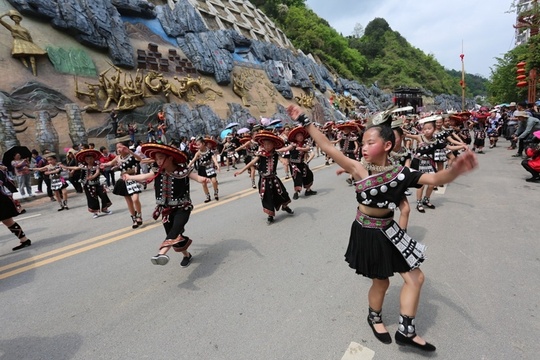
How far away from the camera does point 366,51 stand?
90.6m

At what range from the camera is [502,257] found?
4055 mm

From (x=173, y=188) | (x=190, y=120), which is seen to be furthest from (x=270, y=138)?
(x=190, y=120)

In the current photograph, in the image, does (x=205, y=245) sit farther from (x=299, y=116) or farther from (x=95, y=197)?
(x=95, y=197)

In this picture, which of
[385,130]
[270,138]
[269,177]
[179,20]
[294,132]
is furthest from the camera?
[179,20]

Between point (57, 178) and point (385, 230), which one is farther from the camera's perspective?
point (57, 178)

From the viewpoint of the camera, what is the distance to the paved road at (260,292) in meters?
2.67

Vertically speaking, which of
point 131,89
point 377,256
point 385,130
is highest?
point 131,89

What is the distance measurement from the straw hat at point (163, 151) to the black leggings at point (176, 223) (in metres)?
0.74

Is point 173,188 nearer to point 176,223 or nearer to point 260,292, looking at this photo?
point 176,223

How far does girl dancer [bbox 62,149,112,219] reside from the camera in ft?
25.7

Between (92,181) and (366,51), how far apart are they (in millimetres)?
96800

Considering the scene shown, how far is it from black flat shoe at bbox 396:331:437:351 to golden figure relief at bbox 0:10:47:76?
2079 cm

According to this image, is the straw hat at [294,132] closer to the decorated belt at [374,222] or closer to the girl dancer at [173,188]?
the girl dancer at [173,188]

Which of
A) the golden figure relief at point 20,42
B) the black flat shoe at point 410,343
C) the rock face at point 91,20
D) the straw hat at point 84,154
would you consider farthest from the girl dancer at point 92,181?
the rock face at point 91,20
